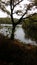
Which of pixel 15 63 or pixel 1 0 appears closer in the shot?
pixel 15 63

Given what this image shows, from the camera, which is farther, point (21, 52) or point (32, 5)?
point (32, 5)

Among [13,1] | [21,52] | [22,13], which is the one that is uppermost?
[13,1]

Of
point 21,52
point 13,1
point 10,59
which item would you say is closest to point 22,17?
point 13,1

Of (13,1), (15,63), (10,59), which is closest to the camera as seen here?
(15,63)

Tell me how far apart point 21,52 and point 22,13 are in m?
4.29

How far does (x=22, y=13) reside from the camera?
13000 millimetres

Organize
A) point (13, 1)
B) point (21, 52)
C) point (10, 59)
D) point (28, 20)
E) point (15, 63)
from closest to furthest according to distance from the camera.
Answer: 1. point (15, 63)
2. point (10, 59)
3. point (21, 52)
4. point (13, 1)
5. point (28, 20)

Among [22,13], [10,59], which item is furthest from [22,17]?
[10,59]

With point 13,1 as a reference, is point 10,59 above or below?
below

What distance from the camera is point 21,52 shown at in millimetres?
9336

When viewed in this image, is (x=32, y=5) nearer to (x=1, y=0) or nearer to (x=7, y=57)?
(x=1, y=0)

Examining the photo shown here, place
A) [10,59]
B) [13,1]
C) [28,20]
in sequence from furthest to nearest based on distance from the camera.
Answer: [28,20], [13,1], [10,59]

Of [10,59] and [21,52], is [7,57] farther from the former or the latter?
[21,52]

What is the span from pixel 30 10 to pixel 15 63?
566 cm
